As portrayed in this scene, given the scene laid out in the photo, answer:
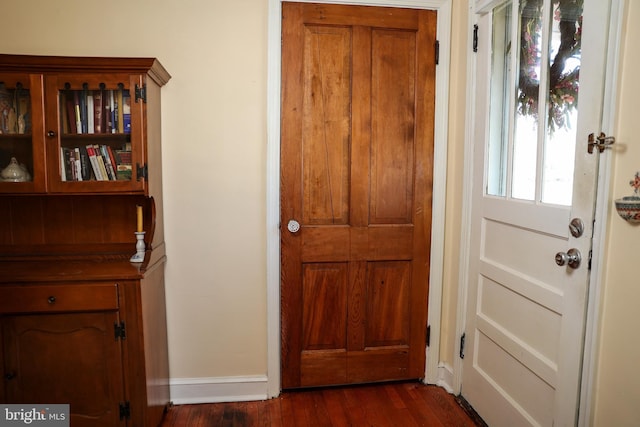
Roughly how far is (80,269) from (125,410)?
654mm

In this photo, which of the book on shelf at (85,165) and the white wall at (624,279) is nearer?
the white wall at (624,279)

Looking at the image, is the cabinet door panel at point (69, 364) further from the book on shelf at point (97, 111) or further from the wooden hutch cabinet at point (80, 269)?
the book on shelf at point (97, 111)

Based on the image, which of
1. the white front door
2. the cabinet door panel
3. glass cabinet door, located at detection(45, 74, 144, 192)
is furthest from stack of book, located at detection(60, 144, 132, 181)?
the white front door

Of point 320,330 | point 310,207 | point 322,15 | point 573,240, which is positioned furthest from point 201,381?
point 322,15

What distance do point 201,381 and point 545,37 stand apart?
2319mm

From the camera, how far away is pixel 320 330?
7.59 ft

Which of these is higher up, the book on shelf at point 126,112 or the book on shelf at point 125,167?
the book on shelf at point 126,112

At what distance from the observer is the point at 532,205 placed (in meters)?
1.67

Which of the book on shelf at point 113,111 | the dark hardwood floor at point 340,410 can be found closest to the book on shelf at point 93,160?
the book on shelf at point 113,111

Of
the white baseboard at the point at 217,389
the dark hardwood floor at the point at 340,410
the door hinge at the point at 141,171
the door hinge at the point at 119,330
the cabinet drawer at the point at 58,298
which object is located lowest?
the dark hardwood floor at the point at 340,410

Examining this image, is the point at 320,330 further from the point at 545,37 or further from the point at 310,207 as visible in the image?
the point at 545,37

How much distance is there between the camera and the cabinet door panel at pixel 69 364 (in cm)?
173

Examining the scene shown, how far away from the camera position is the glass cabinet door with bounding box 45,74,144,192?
1.78 meters

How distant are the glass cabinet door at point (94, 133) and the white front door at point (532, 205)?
1.66m
